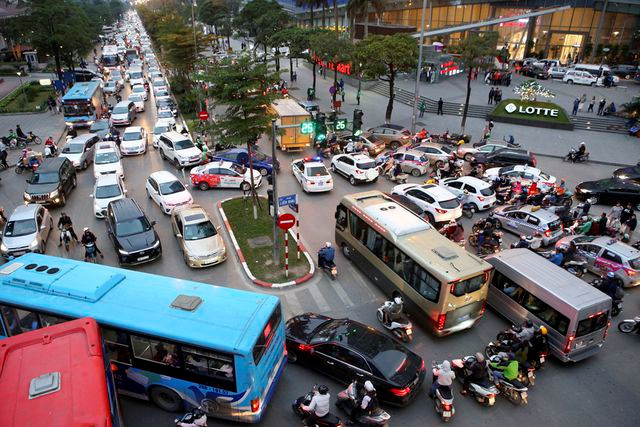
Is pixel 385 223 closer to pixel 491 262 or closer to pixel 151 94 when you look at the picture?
pixel 491 262

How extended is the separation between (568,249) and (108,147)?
24065mm

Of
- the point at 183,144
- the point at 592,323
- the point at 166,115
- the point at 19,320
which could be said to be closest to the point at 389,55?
the point at 183,144

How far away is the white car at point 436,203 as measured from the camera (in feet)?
60.8

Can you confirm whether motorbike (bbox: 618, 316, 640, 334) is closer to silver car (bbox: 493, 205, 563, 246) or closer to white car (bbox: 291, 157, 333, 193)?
silver car (bbox: 493, 205, 563, 246)

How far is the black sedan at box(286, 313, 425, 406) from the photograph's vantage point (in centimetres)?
980

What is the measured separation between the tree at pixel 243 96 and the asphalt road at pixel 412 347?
167 inches

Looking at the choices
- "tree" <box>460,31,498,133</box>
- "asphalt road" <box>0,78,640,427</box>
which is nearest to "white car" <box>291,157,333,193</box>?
"asphalt road" <box>0,78,640,427</box>

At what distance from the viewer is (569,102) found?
38.9 meters

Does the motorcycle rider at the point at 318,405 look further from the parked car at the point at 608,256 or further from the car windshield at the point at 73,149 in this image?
the car windshield at the point at 73,149

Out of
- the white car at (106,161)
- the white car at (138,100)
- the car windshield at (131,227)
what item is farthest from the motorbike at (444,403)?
the white car at (138,100)

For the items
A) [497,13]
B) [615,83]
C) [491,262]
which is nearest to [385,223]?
[491,262]

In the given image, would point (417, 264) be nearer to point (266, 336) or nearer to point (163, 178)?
point (266, 336)

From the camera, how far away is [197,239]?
1609cm

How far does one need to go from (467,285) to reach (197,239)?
9.64m
